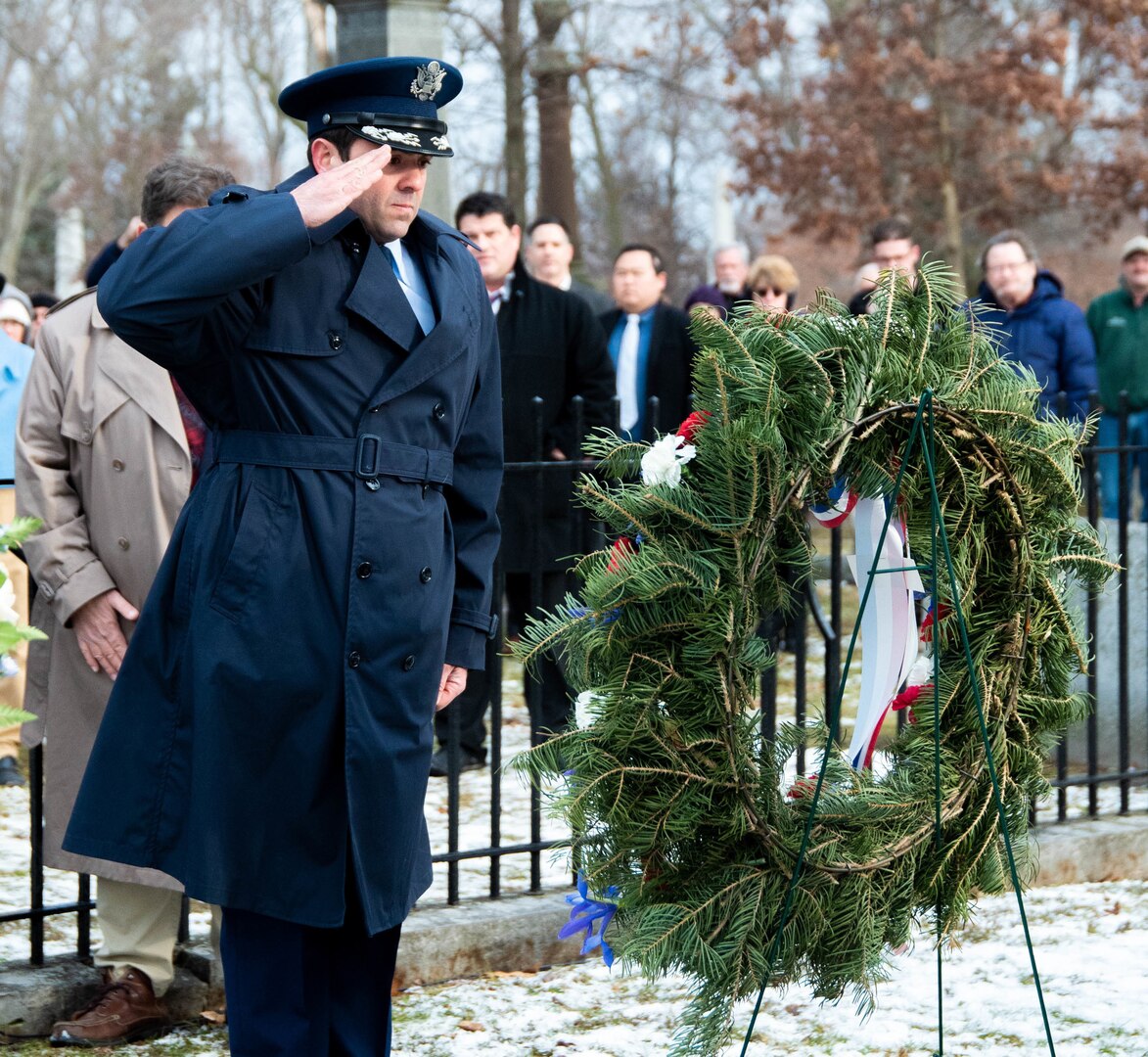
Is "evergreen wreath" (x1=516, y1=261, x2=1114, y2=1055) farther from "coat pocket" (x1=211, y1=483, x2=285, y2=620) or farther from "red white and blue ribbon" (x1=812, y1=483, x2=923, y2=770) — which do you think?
"coat pocket" (x1=211, y1=483, x2=285, y2=620)

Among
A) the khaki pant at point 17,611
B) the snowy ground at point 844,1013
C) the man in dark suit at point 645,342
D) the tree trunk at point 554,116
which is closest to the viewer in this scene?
the snowy ground at point 844,1013

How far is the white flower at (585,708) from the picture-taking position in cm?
315

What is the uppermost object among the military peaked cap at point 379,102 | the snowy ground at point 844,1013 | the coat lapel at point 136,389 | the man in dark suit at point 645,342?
the man in dark suit at point 645,342

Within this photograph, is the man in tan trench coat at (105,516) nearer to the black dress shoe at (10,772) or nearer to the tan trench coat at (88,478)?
the tan trench coat at (88,478)

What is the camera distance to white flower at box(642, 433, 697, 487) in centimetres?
318

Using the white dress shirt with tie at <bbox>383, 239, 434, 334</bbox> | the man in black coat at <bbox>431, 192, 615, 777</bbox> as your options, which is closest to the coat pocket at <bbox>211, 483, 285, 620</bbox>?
the white dress shirt with tie at <bbox>383, 239, 434, 334</bbox>

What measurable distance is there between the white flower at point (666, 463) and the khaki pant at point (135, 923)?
1.55 meters

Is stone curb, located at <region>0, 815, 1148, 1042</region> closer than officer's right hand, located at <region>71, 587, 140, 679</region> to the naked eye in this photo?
No

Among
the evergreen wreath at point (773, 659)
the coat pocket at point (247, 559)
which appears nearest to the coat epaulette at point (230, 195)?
the coat pocket at point (247, 559)

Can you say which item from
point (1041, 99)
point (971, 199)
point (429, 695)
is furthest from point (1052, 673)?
point (971, 199)

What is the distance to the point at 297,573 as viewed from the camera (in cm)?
278

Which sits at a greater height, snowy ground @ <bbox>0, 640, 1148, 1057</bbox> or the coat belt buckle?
the coat belt buckle

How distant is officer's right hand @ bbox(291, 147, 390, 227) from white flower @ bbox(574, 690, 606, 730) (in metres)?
1.05

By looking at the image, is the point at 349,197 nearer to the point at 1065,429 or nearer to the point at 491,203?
the point at 1065,429
